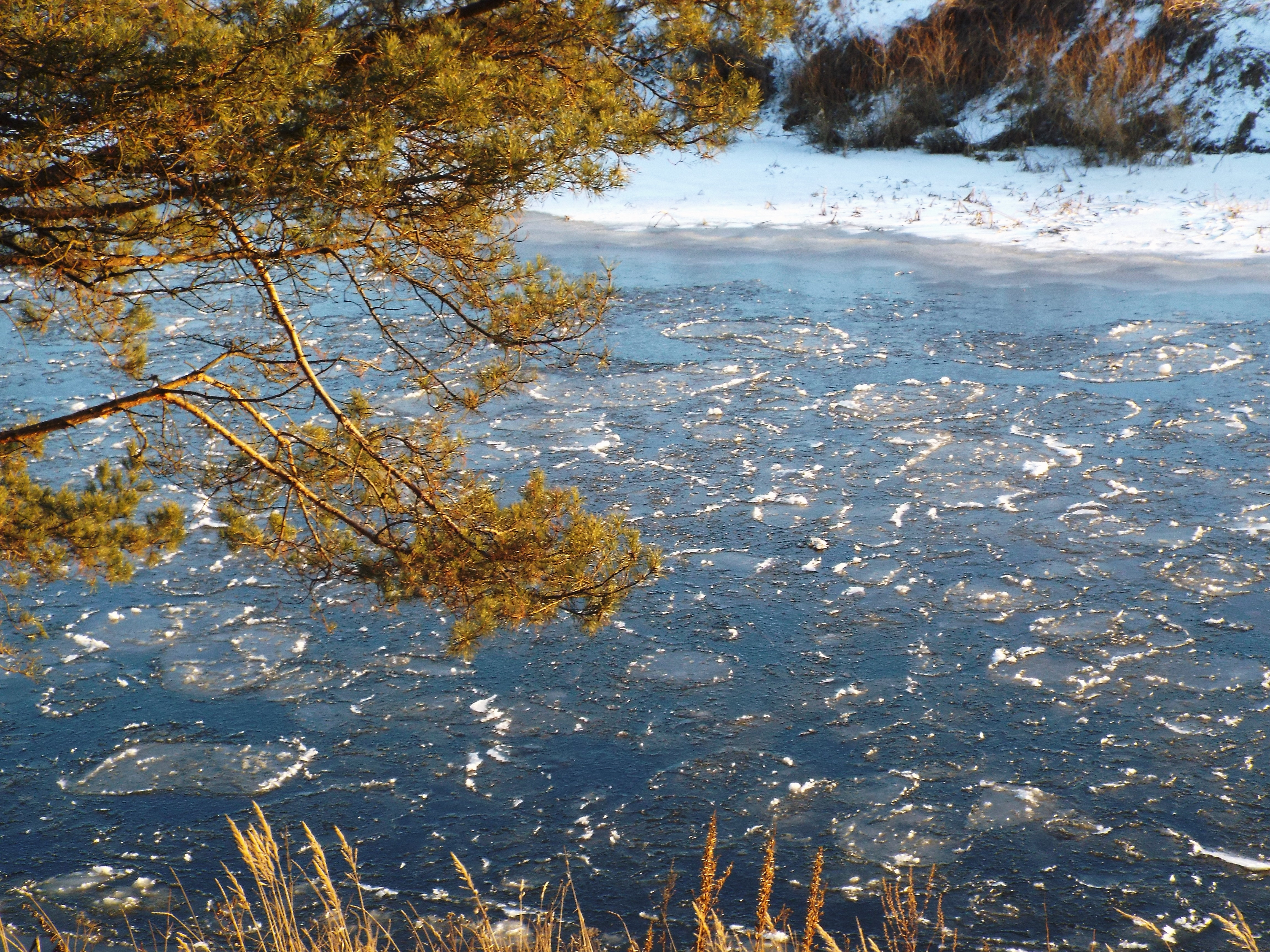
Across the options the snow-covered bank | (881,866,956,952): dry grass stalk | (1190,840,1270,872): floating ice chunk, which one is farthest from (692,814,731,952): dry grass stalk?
the snow-covered bank

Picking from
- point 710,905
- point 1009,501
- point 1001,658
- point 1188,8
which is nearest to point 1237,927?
point 710,905

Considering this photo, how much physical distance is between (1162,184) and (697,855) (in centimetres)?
1252

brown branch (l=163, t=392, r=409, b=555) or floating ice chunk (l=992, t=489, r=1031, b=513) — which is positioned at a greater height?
brown branch (l=163, t=392, r=409, b=555)

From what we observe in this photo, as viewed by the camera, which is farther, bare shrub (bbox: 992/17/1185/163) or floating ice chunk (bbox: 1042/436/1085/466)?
bare shrub (bbox: 992/17/1185/163)

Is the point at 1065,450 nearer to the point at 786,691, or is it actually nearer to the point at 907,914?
the point at 786,691

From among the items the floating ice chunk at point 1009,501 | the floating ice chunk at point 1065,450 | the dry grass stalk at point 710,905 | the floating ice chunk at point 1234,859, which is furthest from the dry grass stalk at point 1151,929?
the floating ice chunk at point 1065,450

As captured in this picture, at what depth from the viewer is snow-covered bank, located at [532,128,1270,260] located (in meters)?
11.8

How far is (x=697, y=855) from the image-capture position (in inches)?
141

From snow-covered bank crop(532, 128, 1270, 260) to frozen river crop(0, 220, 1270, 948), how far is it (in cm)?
479

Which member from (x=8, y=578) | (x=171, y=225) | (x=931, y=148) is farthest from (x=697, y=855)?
(x=931, y=148)

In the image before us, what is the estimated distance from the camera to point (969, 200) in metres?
13.6

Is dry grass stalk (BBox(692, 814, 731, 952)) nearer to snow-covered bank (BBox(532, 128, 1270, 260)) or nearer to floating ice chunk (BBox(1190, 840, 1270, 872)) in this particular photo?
floating ice chunk (BBox(1190, 840, 1270, 872))

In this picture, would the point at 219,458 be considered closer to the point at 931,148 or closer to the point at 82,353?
the point at 82,353

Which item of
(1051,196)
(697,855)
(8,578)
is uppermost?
(1051,196)
